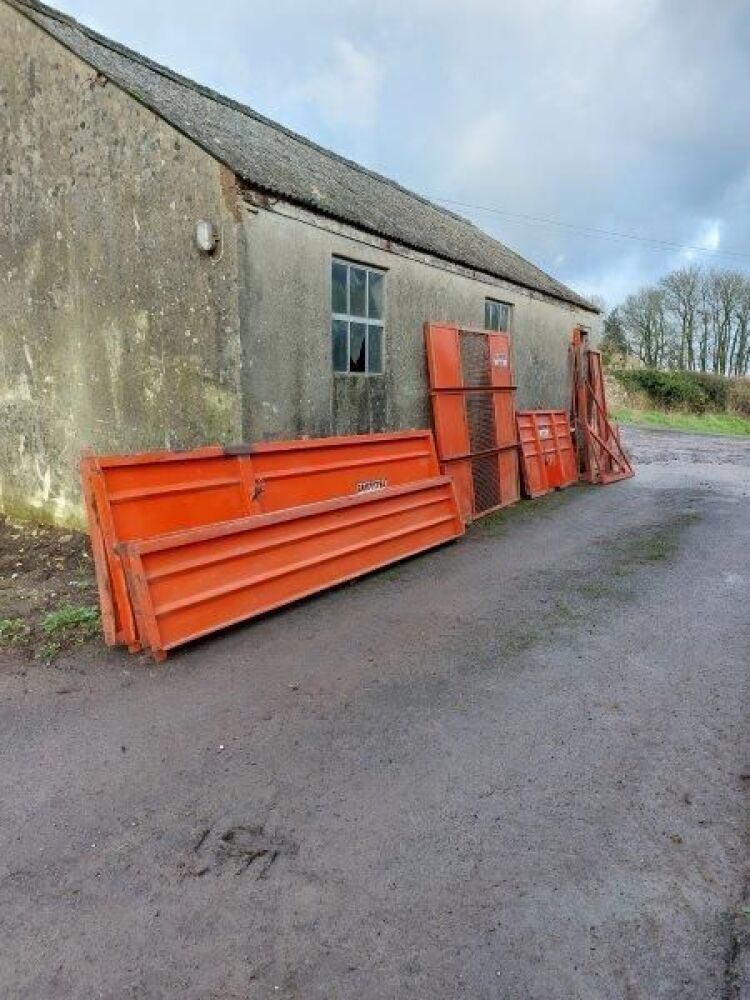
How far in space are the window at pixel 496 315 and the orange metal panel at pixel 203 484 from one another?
13.8 ft

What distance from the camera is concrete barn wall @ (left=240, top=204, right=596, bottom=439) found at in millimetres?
6387

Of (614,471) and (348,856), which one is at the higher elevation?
(614,471)

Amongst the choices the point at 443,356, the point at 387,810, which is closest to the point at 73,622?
the point at 387,810

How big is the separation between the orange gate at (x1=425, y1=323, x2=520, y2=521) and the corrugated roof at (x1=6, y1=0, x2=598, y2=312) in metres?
1.26

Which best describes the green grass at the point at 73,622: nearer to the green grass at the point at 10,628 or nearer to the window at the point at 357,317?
the green grass at the point at 10,628

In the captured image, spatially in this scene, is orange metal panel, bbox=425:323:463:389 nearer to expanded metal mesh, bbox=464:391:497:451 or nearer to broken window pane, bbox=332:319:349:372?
expanded metal mesh, bbox=464:391:497:451

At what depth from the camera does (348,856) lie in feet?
8.55

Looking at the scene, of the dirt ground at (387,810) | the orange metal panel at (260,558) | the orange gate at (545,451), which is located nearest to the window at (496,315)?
the orange gate at (545,451)

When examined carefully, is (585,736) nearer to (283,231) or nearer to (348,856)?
(348,856)

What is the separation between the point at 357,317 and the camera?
7809 mm

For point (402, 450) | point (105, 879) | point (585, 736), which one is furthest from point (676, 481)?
point (105, 879)

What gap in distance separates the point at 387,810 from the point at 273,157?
7.55m

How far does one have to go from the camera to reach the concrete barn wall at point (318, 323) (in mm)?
6387

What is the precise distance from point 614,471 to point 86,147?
1091 centimetres
